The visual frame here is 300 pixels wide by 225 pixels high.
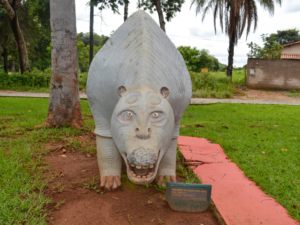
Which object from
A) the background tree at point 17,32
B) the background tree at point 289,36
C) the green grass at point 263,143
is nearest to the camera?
the green grass at point 263,143

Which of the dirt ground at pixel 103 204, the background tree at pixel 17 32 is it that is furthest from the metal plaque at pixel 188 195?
the background tree at pixel 17 32

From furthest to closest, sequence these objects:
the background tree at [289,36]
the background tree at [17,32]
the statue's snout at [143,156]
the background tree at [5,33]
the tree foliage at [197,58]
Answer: the background tree at [289,36]
the tree foliage at [197,58]
the background tree at [5,33]
the background tree at [17,32]
the statue's snout at [143,156]

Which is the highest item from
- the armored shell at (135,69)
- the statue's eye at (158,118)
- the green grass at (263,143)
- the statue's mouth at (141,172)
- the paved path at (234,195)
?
the armored shell at (135,69)

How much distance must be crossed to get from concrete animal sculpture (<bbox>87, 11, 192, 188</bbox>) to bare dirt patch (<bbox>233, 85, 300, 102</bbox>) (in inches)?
454

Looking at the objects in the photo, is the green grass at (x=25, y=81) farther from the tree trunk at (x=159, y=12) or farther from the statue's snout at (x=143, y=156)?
the statue's snout at (x=143, y=156)

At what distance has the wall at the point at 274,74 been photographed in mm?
14501

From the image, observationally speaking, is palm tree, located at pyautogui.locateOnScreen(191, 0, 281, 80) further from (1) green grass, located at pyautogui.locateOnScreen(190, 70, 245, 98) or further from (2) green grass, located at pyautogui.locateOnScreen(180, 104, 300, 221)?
(2) green grass, located at pyautogui.locateOnScreen(180, 104, 300, 221)

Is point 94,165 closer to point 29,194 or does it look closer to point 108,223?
point 29,194

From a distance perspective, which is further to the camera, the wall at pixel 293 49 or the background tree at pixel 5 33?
the wall at pixel 293 49

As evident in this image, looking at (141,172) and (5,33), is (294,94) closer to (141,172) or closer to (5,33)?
(141,172)

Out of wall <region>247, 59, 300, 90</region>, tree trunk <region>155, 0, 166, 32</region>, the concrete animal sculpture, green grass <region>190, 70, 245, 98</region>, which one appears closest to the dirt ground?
the concrete animal sculpture

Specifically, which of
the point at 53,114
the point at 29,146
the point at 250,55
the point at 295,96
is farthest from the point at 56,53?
the point at 250,55

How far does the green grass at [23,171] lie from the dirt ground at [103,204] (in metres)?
0.13

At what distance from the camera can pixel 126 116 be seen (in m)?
1.89
